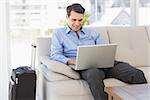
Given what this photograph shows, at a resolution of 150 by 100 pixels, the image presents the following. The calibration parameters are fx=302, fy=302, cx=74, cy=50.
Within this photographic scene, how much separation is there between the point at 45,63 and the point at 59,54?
0.19 m

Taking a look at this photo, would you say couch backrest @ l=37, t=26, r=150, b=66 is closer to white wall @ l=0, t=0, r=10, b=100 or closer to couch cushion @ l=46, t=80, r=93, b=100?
couch cushion @ l=46, t=80, r=93, b=100

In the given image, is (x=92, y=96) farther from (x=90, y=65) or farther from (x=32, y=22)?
(x=32, y=22)


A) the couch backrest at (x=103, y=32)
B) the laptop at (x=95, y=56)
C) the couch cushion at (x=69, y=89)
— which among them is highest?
the couch backrest at (x=103, y=32)

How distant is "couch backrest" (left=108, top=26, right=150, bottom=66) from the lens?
11.4 ft

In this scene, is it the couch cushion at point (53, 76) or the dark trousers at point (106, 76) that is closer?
the dark trousers at point (106, 76)

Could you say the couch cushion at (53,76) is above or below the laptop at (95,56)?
below

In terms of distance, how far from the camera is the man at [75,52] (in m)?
2.74

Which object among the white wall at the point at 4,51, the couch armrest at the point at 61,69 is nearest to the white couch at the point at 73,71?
the couch armrest at the point at 61,69

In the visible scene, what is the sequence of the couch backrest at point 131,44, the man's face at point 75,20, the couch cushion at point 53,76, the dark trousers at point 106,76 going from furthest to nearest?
Answer: the couch backrest at point 131,44
the man's face at point 75,20
the couch cushion at point 53,76
the dark trousers at point 106,76

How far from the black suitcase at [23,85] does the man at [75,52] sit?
32cm

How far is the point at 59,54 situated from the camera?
304 cm

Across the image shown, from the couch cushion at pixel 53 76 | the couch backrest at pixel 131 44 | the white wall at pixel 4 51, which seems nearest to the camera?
the couch cushion at pixel 53 76

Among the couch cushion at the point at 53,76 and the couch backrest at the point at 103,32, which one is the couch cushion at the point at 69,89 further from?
the couch backrest at the point at 103,32

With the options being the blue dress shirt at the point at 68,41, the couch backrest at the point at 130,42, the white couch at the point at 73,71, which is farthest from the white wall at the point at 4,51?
the couch backrest at the point at 130,42
